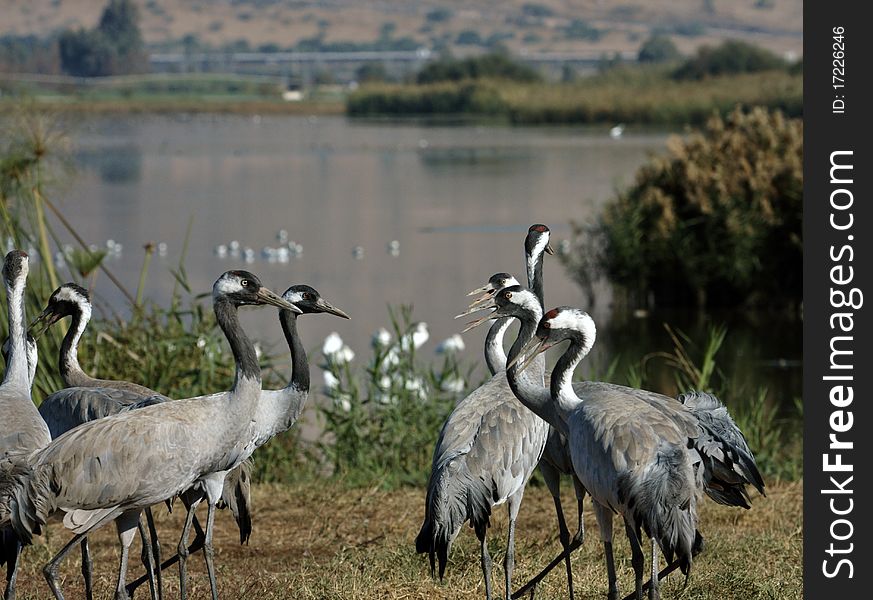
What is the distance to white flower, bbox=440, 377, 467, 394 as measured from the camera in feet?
28.2

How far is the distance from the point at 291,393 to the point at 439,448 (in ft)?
2.07

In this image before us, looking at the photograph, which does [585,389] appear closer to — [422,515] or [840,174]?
[840,174]

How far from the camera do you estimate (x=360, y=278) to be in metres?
15.8

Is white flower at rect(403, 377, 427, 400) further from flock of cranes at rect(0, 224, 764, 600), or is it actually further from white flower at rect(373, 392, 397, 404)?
flock of cranes at rect(0, 224, 764, 600)

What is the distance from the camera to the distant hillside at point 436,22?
140 m

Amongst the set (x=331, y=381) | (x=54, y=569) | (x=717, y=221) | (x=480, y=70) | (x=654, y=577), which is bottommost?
(x=480, y=70)

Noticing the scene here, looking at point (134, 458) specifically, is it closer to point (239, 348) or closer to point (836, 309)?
point (239, 348)

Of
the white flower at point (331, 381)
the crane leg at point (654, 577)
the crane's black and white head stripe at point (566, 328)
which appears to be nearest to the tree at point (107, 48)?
the white flower at point (331, 381)

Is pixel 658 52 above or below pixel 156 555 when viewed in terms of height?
below

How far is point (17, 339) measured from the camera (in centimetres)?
599

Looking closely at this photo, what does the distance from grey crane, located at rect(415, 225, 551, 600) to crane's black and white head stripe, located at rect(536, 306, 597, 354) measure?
1.74 ft

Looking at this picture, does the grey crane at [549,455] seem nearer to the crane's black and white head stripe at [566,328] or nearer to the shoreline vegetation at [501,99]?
the crane's black and white head stripe at [566,328]

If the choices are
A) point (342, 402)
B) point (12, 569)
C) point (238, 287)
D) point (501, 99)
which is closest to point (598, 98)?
point (501, 99)

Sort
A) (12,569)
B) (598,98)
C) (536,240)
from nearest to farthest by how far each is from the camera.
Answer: (12,569) → (536,240) → (598,98)
